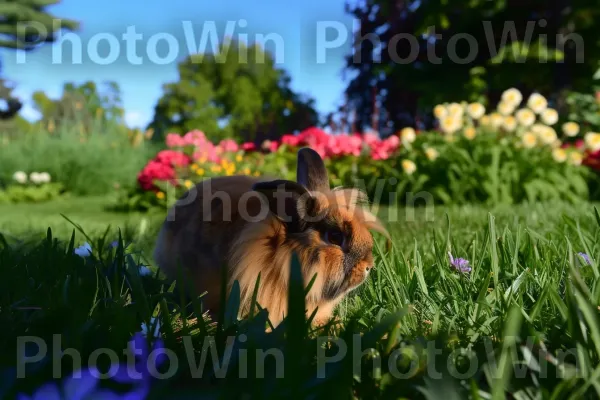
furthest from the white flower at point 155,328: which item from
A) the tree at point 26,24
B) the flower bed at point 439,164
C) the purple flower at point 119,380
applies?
the tree at point 26,24

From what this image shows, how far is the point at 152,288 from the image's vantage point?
2.05m

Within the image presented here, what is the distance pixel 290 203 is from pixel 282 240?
17 centimetres

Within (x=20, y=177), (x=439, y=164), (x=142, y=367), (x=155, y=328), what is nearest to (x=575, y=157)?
(x=439, y=164)

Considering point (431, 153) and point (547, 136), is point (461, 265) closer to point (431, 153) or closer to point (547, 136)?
point (431, 153)

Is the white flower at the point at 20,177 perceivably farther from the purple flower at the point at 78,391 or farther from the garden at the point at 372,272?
the purple flower at the point at 78,391

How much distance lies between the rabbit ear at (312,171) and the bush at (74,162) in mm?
10022

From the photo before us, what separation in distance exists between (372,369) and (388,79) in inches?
797

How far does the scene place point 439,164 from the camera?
7.52m

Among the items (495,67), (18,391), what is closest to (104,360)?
(18,391)

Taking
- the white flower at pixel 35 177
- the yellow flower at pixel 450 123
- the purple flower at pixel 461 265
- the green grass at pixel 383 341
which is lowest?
the green grass at pixel 383 341

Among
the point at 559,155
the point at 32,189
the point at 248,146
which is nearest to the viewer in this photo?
the point at 559,155

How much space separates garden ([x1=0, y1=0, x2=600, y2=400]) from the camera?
1.08 metres

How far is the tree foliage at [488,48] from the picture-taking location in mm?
14180

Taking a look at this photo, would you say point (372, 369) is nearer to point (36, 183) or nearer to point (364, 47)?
point (36, 183)
